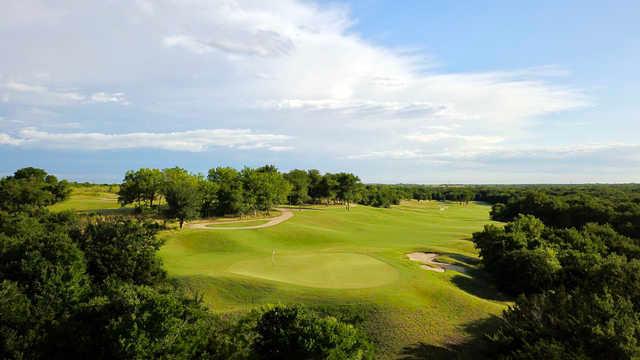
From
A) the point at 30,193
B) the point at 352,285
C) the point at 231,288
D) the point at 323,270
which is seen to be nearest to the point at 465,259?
the point at 323,270

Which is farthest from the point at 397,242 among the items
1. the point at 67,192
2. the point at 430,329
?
the point at 67,192

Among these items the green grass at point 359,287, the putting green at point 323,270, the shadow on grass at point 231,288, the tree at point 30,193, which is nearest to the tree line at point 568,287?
the green grass at point 359,287

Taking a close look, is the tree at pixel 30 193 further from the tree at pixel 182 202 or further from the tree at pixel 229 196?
the tree at pixel 229 196

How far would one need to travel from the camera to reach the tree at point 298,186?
338ft

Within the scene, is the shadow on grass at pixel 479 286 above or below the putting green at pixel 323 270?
below

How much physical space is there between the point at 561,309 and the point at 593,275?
1351 centimetres

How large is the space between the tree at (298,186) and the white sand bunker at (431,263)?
187 ft

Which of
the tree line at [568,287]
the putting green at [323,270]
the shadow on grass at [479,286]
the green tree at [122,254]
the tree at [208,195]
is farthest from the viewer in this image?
the tree at [208,195]

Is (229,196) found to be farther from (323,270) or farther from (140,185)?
(323,270)

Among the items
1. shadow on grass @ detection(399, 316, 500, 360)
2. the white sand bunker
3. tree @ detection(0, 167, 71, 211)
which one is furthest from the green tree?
tree @ detection(0, 167, 71, 211)

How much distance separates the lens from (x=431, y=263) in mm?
41375

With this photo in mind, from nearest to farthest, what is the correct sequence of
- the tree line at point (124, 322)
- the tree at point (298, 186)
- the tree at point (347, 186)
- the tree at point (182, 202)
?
1. the tree line at point (124, 322)
2. the tree at point (182, 202)
3. the tree at point (298, 186)
4. the tree at point (347, 186)

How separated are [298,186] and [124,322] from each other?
8640 centimetres

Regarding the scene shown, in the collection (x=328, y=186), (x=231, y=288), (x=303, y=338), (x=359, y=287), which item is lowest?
(x=231, y=288)
